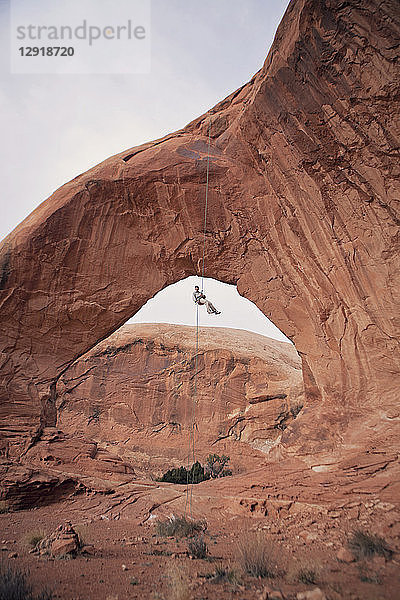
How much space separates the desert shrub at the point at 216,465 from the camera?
20734mm

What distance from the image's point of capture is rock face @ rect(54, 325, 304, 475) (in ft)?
77.2

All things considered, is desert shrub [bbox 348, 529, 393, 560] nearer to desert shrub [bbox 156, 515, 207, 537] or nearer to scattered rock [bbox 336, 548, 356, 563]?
scattered rock [bbox 336, 548, 356, 563]

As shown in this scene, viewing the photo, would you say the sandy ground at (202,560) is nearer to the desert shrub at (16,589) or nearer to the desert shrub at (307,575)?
the desert shrub at (307,575)

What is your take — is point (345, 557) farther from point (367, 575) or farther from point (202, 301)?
point (202, 301)

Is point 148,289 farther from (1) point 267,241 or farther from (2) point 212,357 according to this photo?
(2) point 212,357

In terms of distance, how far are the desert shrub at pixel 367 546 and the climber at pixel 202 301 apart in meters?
7.25

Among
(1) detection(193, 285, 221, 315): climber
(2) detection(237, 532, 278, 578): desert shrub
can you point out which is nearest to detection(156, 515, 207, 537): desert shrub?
(2) detection(237, 532, 278, 578): desert shrub

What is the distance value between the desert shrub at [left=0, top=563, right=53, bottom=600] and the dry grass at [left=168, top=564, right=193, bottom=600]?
1.30m

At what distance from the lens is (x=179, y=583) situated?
4.47 m

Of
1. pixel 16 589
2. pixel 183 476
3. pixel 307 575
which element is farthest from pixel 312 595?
pixel 183 476

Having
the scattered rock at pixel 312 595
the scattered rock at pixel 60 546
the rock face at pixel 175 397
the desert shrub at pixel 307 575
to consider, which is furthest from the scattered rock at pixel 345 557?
the rock face at pixel 175 397

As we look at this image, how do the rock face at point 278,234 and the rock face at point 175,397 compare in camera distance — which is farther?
the rock face at point 175,397

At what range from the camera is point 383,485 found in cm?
745

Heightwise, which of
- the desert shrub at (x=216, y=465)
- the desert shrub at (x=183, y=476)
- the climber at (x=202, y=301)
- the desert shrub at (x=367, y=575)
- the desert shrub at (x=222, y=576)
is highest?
the climber at (x=202, y=301)
